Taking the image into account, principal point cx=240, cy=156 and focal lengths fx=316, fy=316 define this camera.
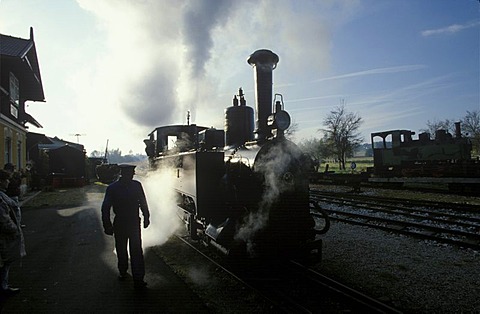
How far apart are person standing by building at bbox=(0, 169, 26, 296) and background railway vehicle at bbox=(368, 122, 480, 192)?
16.0 meters

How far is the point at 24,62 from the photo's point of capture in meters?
15.1

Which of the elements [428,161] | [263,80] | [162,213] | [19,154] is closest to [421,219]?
[263,80]

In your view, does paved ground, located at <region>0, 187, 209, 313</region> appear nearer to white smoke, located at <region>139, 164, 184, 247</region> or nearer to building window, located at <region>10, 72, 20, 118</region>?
white smoke, located at <region>139, 164, 184, 247</region>

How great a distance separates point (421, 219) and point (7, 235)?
362 inches

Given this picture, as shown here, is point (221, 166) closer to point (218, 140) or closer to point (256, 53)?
point (218, 140)

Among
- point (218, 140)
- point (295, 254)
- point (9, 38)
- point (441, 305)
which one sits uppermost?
point (9, 38)

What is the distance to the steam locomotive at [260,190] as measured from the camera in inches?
177

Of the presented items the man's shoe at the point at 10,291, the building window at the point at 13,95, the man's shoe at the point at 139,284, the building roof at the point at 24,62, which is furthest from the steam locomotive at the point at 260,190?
the building window at the point at 13,95

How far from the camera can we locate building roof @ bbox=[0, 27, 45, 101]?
13.6 m

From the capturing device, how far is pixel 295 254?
459cm

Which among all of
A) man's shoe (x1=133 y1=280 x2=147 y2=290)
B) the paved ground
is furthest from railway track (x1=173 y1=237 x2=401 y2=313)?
man's shoe (x1=133 y1=280 x2=147 y2=290)

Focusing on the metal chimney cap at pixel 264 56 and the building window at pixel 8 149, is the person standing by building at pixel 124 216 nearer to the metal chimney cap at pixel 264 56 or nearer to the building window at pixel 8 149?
the metal chimney cap at pixel 264 56

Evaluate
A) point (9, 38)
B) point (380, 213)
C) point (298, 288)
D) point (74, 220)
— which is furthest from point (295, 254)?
point (9, 38)

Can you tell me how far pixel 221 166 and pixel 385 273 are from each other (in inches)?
121
